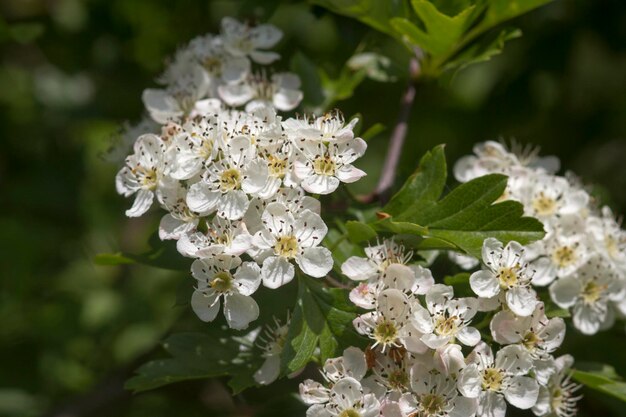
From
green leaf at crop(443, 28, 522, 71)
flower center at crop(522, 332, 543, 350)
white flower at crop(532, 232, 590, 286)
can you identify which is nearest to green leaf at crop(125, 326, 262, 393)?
flower center at crop(522, 332, 543, 350)

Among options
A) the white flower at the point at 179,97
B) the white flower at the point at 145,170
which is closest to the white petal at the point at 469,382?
the white flower at the point at 145,170

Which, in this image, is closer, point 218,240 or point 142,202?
point 218,240

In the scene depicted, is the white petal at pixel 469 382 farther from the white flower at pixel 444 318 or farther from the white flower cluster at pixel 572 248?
the white flower cluster at pixel 572 248

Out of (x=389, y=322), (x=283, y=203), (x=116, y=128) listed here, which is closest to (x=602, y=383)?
(x=389, y=322)

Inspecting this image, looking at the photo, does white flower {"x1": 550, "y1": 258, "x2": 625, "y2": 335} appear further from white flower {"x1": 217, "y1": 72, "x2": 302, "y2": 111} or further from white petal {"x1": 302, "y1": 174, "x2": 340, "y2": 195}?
white flower {"x1": 217, "y1": 72, "x2": 302, "y2": 111}

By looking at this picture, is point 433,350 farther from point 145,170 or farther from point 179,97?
point 179,97

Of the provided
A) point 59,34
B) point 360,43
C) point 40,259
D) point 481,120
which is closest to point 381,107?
point 481,120
